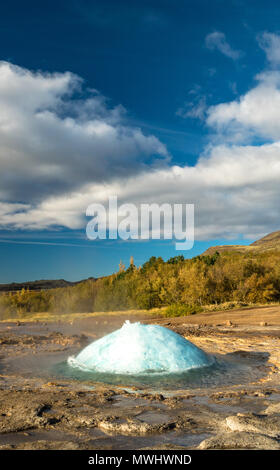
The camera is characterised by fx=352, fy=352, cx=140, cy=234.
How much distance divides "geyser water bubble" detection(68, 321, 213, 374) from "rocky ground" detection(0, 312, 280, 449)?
4.29 feet

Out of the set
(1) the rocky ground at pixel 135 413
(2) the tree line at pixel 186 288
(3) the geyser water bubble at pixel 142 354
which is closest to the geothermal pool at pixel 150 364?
(3) the geyser water bubble at pixel 142 354

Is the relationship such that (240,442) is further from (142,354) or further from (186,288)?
(186,288)

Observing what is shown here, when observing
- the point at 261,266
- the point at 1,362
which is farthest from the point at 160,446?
the point at 261,266

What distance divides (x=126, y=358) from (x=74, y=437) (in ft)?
18.5

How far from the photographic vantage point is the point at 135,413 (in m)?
6.54

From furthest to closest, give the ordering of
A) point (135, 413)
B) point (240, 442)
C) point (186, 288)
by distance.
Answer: point (186, 288), point (135, 413), point (240, 442)

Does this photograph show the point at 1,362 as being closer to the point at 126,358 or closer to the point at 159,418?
the point at 126,358

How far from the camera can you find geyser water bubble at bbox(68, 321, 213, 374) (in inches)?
415

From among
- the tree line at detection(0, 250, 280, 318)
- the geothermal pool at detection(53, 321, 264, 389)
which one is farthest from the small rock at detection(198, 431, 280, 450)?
the tree line at detection(0, 250, 280, 318)

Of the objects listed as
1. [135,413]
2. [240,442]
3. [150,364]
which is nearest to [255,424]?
[240,442]

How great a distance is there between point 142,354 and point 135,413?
4247 millimetres

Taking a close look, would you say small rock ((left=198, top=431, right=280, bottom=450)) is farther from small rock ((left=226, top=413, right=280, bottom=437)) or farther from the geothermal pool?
the geothermal pool

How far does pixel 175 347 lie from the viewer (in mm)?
11195

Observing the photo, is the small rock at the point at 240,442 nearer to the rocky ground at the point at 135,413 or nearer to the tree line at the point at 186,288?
the rocky ground at the point at 135,413
